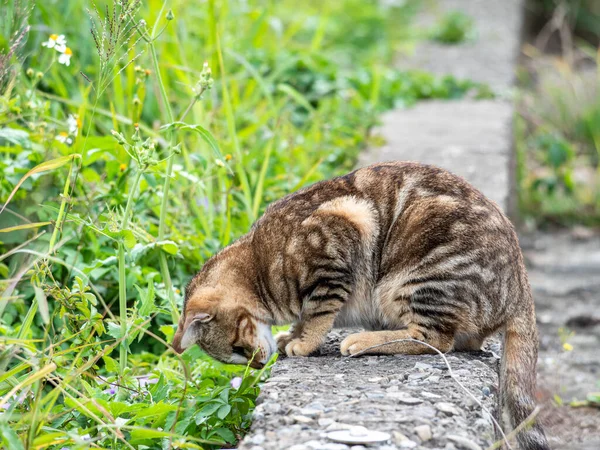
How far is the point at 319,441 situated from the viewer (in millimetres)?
2434

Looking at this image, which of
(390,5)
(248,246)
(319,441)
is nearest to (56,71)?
(248,246)

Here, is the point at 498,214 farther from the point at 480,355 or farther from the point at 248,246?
the point at 248,246

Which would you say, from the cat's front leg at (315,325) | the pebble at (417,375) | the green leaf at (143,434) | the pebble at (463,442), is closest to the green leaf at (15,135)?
the cat's front leg at (315,325)

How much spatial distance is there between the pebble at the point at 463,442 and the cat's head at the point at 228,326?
0.91 metres

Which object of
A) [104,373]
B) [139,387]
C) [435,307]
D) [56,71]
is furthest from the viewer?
[56,71]

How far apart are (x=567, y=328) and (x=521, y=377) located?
2095mm

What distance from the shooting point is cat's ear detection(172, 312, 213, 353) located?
310 cm

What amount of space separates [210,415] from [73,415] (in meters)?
0.45

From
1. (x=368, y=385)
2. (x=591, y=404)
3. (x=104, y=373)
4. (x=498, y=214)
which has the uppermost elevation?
(x=498, y=214)

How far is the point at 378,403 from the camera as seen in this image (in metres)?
2.69

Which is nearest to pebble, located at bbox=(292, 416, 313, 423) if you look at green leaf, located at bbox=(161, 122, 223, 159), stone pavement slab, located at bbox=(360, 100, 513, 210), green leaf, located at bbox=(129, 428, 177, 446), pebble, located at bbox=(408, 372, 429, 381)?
green leaf, located at bbox=(129, 428, 177, 446)

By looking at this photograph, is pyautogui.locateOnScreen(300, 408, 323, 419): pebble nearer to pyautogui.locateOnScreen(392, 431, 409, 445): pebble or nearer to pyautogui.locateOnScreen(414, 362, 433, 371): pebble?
pyautogui.locateOnScreen(392, 431, 409, 445): pebble

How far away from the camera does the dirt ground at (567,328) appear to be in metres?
3.82

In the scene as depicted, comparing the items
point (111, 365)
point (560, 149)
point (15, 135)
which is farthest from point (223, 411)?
Answer: point (560, 149)
